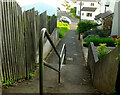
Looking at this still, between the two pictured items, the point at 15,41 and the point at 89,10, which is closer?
the point at 15,41

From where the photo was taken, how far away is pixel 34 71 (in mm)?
5078

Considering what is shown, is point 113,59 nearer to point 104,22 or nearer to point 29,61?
point 29,61

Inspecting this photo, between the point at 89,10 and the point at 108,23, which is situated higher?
the point at 89,10

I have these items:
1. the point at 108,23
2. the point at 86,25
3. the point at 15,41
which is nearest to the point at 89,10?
the point at 86,25

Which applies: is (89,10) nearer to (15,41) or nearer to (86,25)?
(86,25)

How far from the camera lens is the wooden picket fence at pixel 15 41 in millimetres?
3385

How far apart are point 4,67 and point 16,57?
0.45 meters

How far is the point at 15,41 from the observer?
3.79m

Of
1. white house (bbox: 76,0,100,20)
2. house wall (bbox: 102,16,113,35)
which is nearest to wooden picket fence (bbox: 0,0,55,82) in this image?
house wall (bbox: 102,16,113,35)

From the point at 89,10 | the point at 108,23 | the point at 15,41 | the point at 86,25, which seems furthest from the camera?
the point at 89,10

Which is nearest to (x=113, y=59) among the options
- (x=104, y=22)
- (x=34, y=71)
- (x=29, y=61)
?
(x=29, y=61)

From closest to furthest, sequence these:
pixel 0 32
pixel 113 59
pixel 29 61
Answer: pixel 113 59 < pixel 0 32 < pixel 29 61

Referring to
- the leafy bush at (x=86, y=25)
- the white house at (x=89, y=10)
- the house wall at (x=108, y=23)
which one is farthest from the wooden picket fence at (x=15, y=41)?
the white house at (x=89, y=10)

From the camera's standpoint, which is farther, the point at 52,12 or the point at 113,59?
the point at 52,12
